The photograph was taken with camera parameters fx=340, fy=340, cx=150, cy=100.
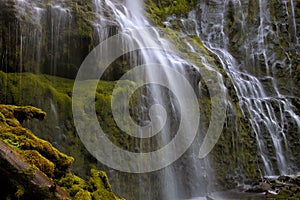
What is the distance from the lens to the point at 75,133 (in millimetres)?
6285

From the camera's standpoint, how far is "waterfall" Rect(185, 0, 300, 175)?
11.0 m

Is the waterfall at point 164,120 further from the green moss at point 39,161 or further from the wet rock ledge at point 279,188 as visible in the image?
the green moss at point 39,161

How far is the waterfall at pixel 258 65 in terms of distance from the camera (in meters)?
11.0

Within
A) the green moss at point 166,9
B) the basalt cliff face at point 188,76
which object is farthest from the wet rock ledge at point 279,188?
the green moss at point 166,9

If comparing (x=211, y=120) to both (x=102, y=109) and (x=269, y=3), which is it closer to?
(x=102, y=109)

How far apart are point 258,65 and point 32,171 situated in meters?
13.8

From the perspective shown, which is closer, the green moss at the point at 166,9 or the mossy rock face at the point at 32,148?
the mossy rock face at the point at 32,148

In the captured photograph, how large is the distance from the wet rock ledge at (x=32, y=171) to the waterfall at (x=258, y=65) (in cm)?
800

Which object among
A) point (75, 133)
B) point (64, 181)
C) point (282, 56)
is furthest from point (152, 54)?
point (282, 56)

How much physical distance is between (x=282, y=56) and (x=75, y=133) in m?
11.9

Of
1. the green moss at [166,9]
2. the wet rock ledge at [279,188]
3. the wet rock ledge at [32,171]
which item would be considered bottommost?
the wet rock ledge at [279,188]

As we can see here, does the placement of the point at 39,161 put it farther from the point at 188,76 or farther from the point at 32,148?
the point at 188,76

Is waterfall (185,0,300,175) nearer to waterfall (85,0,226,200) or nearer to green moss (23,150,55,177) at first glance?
waterfall (85,0,226,200)

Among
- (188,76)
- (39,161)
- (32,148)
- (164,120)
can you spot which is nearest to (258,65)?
(188,76)
